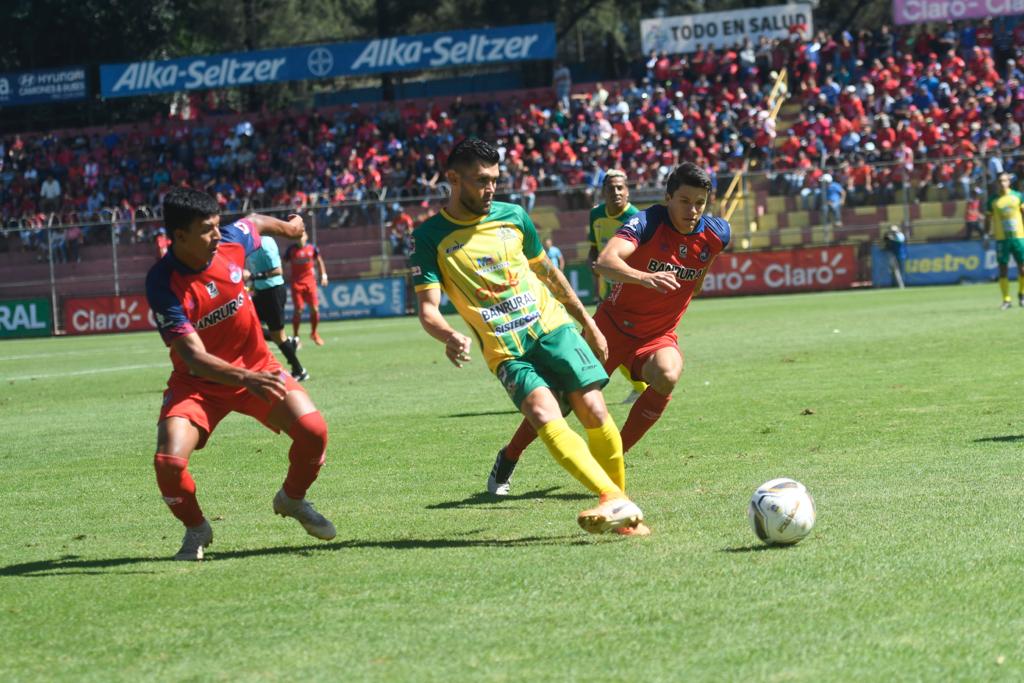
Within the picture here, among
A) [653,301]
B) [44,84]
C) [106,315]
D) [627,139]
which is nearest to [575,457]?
[653,301]

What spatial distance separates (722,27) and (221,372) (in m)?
41.1

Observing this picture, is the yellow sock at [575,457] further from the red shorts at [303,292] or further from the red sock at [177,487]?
the red shorts at [303,292]

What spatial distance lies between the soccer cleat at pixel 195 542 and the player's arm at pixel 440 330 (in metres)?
1.47

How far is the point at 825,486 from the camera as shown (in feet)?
26.4

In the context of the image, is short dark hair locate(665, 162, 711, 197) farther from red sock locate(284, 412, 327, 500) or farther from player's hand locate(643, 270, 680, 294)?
red sock locate(284, 412, 327, 500)

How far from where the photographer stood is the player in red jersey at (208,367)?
673cm

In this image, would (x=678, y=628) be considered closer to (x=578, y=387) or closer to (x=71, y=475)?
(x=578, y=387)

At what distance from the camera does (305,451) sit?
7.04 m

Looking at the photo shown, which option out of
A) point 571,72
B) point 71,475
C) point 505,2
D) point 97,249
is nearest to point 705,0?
point 505,2

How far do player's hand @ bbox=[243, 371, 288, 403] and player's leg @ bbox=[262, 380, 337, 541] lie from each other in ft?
0.70

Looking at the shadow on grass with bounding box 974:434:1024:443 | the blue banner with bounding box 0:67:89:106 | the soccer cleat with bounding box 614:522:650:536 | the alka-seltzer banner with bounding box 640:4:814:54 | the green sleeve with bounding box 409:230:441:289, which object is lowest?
the shadow on grass with bounding box 974:434:1024:443

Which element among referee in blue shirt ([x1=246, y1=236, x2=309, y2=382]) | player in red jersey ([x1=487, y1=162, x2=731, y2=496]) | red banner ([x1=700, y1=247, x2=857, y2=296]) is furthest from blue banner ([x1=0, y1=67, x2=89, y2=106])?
player in red jersey ([x1=487, y1=162, x2=731, y2=496])

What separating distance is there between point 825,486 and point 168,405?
3.71m

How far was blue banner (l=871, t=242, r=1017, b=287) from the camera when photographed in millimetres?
35406
